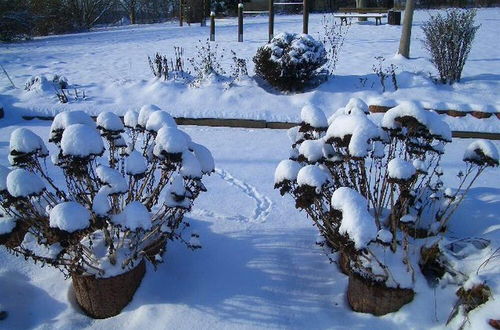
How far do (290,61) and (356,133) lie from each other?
198 inches

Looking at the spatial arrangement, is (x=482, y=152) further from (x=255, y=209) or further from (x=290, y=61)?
(x=290, y=61)

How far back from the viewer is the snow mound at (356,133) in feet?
7.43

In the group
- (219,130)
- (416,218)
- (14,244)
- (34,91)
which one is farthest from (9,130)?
(416,218)

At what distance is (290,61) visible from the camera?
708 cm

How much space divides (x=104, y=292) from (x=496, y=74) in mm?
7935

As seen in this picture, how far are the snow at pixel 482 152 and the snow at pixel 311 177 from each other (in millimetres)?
1016

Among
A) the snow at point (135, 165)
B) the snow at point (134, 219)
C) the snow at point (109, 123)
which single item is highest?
the snow at point (109, 123)

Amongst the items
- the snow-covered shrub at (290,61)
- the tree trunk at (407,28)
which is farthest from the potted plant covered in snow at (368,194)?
the tree trunk at (407,28)

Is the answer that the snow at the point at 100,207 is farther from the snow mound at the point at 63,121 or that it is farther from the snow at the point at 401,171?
the snow at the point at 401,171

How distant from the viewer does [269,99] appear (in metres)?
7.19

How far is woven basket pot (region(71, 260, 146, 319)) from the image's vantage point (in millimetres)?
2641

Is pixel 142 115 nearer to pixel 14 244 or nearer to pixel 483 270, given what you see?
pixel 14 244

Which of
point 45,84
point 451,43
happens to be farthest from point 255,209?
point 45,84

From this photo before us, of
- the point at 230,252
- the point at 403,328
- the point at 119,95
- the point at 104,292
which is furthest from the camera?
the point at 119,95
